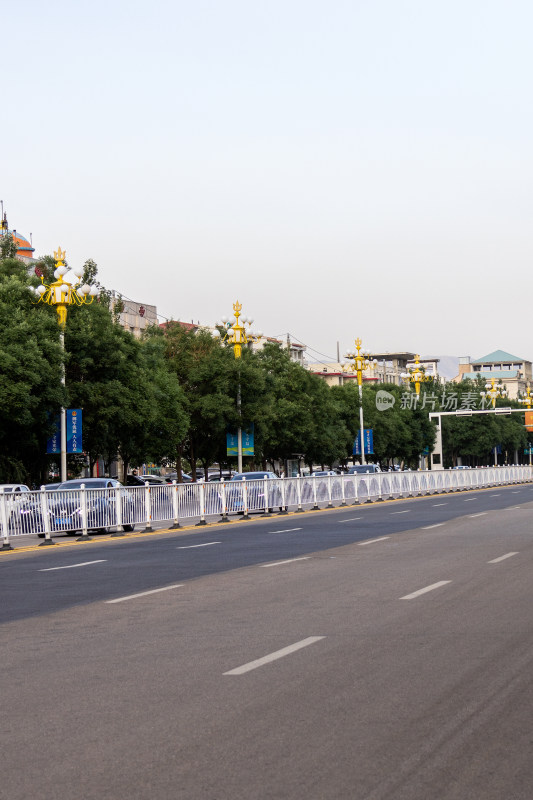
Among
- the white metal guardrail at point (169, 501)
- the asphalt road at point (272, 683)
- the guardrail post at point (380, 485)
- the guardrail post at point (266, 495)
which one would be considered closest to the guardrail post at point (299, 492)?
the white metal guardrail at point (169, 501)

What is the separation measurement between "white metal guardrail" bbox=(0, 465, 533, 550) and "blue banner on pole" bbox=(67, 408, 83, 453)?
4.95m

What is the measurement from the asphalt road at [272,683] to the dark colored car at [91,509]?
11460 mm

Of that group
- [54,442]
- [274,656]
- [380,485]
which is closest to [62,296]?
[54,442]

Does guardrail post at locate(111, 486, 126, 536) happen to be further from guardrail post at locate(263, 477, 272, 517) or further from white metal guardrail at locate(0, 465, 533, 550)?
guardrail post at locate(263, 477, 272, 517)

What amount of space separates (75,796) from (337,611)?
7116mm

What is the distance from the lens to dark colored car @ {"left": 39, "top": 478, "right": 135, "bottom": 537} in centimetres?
2933

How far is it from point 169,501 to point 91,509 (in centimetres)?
444

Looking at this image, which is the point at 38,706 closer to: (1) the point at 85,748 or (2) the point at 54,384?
(1) the point at 85,748

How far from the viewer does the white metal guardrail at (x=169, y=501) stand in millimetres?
28453

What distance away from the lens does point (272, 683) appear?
27.4 feet

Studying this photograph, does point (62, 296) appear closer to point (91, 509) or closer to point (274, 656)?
point (91, 509)

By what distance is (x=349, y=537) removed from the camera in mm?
26031

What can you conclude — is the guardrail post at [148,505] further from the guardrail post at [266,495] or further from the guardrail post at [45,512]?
the guardrail post at [266,495]

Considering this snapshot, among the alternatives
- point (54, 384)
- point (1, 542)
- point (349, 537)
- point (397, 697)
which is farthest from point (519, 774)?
point (54, 384)
